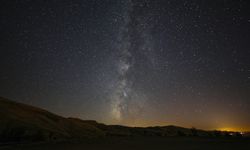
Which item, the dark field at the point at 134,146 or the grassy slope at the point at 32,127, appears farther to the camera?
the grassy slope at the point at 32,127

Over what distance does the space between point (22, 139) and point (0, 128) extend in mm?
9402

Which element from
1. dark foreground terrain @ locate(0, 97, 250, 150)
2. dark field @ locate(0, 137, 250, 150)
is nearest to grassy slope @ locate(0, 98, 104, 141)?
dark foreground terrain @ locate(0, 97, 250, 150)

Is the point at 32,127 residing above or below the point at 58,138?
above

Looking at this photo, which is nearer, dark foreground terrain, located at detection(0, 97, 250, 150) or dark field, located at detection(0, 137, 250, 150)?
dark field, located at detection(0, 137, 250, 150)

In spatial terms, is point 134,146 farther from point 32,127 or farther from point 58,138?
point 32,127

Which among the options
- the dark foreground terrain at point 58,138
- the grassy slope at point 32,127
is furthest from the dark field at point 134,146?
the grassy slope at point 32,127

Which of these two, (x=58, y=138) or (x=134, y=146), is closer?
(x=134, y=146)

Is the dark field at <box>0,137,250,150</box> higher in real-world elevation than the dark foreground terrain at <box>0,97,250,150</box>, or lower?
lower

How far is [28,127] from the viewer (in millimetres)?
71188

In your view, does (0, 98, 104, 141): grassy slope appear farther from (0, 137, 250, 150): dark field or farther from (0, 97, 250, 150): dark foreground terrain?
(0, 137, 250, 150): dark field

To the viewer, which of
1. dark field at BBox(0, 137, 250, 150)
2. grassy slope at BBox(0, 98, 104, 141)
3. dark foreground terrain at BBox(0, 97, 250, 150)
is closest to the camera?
dark field at BBox(0, 137, 250, 150)

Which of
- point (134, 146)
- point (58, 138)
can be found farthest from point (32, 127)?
point (134, 146)

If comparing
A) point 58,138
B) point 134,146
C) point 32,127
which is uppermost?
point 32,127

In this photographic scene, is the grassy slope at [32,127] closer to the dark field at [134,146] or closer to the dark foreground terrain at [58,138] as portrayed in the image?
the dark foreground terrain at [58,138]
